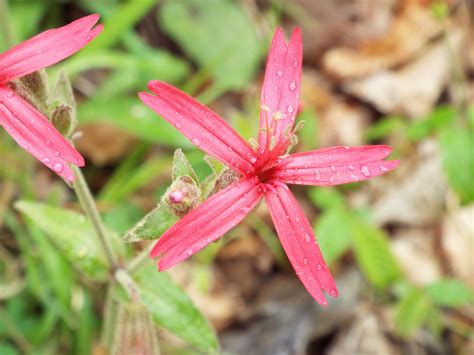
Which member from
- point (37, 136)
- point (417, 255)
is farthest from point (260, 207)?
point (37, 136)

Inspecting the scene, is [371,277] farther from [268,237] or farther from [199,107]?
[199,107]

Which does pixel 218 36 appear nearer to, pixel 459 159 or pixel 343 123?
pixel 343 123

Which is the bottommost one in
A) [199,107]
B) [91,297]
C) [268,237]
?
[268,237]

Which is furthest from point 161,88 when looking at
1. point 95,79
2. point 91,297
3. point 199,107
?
point 95,79

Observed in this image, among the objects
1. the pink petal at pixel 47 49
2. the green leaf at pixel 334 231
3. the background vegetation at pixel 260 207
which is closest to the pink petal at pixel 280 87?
the pink petal at pixel 47 49

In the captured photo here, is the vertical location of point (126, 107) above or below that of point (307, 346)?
above

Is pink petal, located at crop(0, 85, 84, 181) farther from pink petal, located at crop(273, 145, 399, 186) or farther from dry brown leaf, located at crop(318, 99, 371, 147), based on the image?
dry brown leaf, located at crop(318, 99, 371, 147)

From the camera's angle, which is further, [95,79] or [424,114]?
[424,114]
